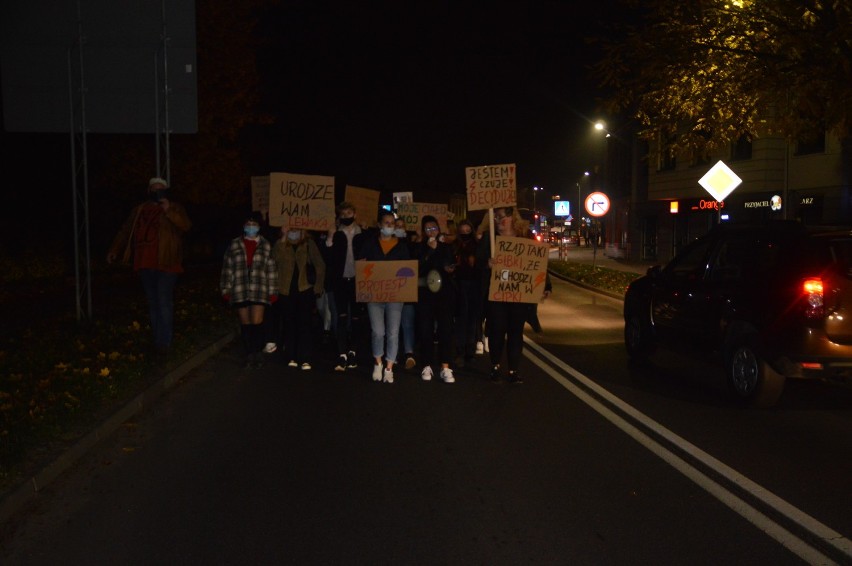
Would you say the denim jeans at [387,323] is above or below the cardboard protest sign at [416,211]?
below

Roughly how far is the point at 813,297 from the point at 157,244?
22.8 feet

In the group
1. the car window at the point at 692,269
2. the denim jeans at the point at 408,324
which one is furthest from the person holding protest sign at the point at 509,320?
the car window at the point at 692,269

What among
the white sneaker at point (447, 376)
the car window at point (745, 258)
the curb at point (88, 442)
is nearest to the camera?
the curb at point (88, 442)

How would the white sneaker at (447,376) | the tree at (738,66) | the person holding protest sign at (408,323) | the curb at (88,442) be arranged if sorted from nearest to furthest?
1. the curb at (88,442)
2. the white sneaker at (447,376)
3. the person holding protest sign at (408,323)
4. the tree at (738,66)

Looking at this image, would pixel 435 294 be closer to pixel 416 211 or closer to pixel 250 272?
pixel 250 272

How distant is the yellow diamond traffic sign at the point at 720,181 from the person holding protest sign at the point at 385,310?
938cm

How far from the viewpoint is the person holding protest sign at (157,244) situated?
416 inches

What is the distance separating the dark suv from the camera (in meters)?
7.93

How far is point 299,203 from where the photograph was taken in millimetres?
11477

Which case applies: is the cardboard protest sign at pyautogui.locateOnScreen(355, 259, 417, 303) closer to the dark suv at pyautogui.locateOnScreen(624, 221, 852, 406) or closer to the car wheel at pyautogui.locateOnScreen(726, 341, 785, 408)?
the dark suv at pyautogui.locateOnScreen(624, 221, 852, 406)

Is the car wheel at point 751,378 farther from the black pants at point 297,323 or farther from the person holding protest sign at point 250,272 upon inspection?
the person holding protest sign at point 250,272

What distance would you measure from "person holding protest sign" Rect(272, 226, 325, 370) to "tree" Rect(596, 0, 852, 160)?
6.06 meters

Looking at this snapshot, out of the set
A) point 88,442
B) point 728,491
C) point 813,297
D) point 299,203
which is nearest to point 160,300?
point 299,203

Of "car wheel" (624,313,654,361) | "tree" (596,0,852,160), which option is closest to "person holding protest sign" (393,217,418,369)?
"car wheel" (624,313,654,361)
